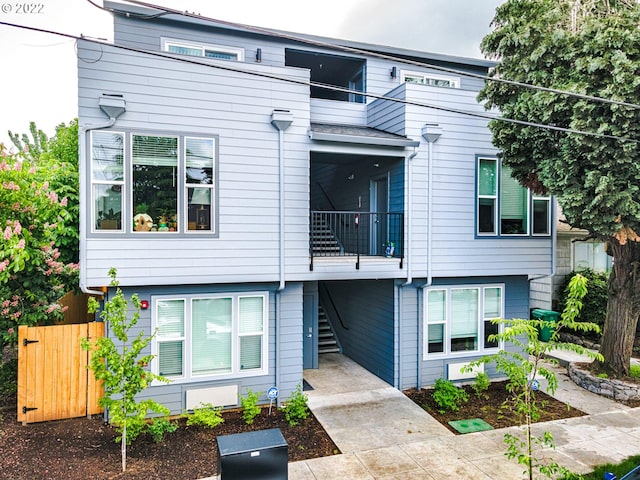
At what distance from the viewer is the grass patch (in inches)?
217

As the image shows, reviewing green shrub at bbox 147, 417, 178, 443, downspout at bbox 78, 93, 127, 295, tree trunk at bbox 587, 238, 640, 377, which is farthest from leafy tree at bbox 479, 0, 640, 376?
green shrub at bbox 147, 417, 178, 443

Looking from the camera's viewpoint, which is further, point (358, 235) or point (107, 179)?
point (358, 235)

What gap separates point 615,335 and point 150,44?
11.7m

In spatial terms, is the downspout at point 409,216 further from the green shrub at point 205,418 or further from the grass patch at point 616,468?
the green shrub at point 205,418

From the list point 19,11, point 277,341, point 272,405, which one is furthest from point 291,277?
point 19,11

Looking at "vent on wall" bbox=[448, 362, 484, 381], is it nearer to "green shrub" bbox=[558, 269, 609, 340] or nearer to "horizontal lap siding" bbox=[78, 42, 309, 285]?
"horizontal lap siding" bbox=[78, 42, 309, 285]

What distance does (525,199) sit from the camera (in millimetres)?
9305

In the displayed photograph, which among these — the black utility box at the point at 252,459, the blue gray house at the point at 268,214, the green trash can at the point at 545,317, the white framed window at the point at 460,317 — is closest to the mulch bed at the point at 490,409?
the blue gray house at the point at 268,214

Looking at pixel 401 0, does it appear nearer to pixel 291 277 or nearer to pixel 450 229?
pixel 450 229

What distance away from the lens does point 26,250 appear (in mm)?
7094

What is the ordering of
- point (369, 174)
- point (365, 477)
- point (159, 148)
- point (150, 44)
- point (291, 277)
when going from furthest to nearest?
point (369, 174) → point (150, 44) → point (291, 277) → point (159, 148) → point (365, 477)

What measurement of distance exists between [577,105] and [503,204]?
8.89 ft

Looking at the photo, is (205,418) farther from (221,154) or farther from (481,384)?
(481,384)

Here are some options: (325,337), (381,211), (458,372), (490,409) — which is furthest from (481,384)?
(325,337)
